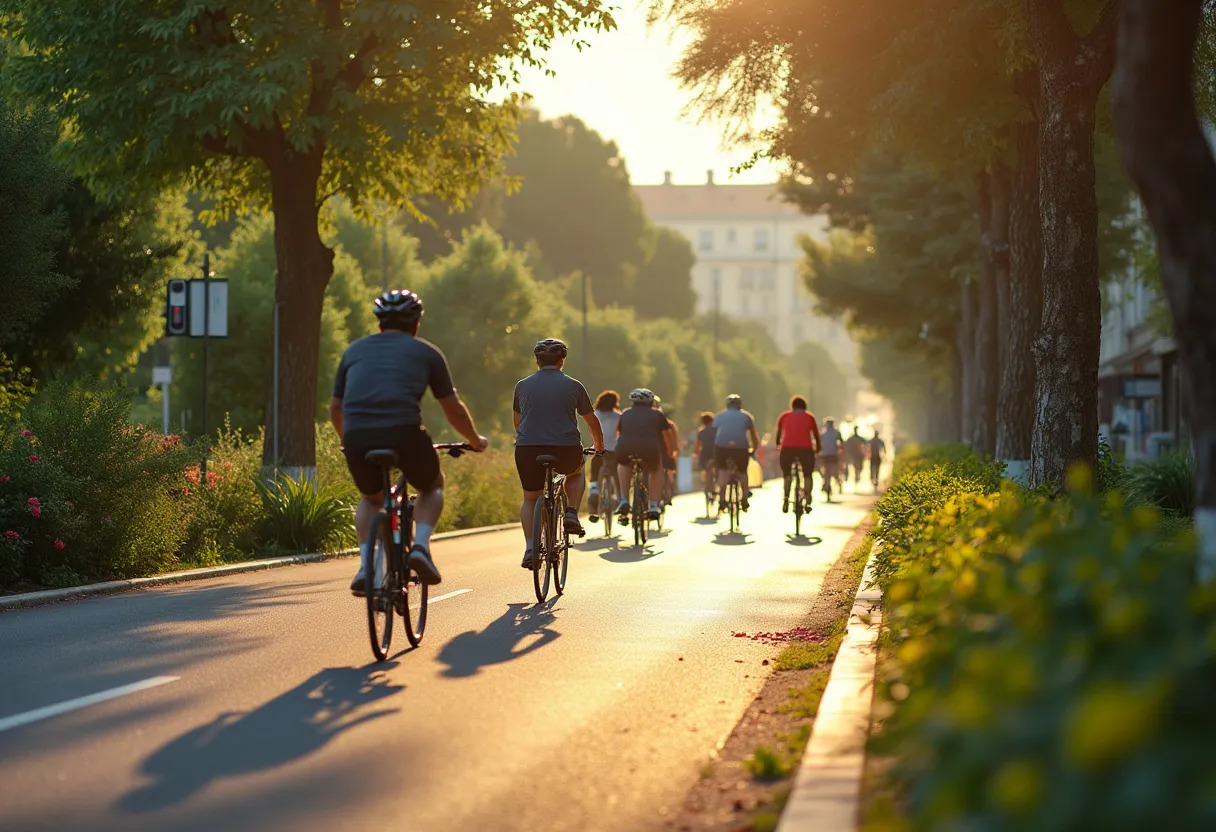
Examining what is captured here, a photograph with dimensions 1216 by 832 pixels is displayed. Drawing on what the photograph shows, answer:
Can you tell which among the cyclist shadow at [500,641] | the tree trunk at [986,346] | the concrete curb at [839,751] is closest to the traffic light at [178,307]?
the cyclist shadow at [500,641]

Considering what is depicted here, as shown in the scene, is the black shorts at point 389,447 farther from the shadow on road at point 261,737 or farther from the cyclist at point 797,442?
the cyclist at point 797,442

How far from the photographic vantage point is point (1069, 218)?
→ 1298 cm

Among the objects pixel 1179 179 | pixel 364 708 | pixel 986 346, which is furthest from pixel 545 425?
pixel 986 346

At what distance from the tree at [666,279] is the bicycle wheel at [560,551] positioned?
100372 millimetres

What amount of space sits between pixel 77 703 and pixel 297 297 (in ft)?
43.7

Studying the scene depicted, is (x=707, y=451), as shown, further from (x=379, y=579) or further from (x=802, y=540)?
(x=379, y=579)

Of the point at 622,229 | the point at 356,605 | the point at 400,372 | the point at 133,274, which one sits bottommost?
the point at 356,605

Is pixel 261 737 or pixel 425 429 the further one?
pixel 425 429

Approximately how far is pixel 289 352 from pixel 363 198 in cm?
→ 420

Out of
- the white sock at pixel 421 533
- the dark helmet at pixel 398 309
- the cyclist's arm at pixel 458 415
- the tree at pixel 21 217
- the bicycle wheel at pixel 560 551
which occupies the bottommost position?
the bicycle wheel at pixel 560 551

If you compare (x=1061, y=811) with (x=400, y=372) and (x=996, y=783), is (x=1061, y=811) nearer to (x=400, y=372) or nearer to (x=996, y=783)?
(x=996, y=783)

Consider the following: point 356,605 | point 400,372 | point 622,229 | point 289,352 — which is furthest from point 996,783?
point 622,229

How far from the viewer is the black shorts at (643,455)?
19953 mm

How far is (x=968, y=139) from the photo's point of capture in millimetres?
17938
